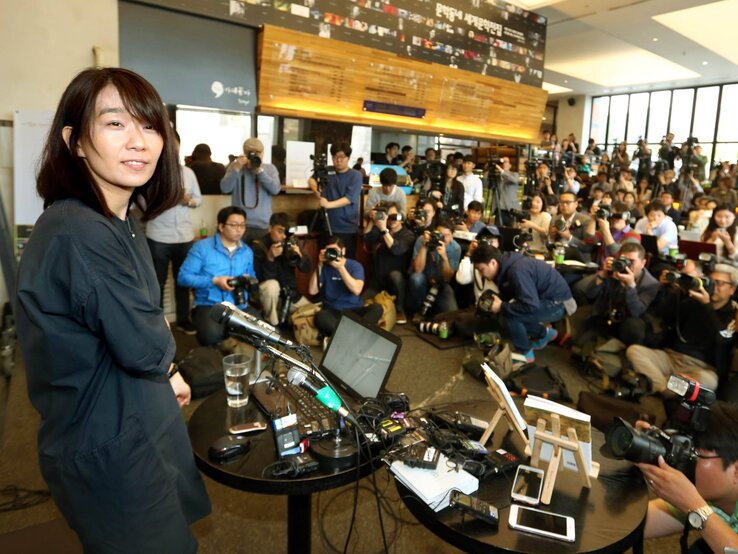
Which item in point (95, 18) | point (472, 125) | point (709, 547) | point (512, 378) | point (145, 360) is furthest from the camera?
point (472, 125)

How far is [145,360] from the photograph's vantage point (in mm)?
895

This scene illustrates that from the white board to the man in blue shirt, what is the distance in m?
2.03

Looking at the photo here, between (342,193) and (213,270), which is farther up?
(342,193)

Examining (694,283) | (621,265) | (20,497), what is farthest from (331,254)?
(694,283)

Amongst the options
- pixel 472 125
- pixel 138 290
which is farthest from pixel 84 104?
pixel 472 125

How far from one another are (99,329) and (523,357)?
307cm

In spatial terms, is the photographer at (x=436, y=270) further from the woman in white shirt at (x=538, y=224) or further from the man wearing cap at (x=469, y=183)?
the man wearing cap at (x=469, y=183)

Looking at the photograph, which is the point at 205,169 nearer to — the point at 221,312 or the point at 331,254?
the point at 331,254

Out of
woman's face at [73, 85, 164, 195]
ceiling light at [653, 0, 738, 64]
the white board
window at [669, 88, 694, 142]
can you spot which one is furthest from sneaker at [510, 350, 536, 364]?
window at [669, 88, 694, 142]

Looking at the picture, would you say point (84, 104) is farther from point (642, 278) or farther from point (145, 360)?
point (642, 278)

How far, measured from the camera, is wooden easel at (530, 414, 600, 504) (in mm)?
1237

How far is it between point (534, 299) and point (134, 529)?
2.88 m

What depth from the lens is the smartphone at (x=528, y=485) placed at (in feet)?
4.00

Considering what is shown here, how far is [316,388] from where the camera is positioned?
1152 mm
